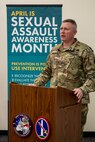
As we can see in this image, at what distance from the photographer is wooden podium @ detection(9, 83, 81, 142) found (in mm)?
2082

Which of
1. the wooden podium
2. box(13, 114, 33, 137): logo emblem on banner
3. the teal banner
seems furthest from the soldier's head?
the teal banner

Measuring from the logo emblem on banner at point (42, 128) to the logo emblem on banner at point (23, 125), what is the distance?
60 millimetres

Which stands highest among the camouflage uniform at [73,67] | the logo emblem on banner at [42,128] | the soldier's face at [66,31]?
the soldier's face at [66,31]

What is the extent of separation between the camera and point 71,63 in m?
2.65

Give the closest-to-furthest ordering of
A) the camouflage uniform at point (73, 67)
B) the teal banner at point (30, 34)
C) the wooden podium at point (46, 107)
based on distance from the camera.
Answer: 1. the wooden podium at point (46, 107)
2. the camouflage uniform at point (73, 67)
3. the teal banner at point (30, 34)

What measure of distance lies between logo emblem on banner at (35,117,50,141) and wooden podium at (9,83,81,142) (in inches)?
1.0

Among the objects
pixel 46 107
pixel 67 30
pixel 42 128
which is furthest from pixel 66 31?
pixel 42 128

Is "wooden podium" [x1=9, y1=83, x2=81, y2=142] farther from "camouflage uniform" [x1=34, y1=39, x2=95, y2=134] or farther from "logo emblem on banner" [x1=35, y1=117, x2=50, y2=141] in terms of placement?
"camouflage uniform" [x1=34, y1=39, x2=95, y2=134]

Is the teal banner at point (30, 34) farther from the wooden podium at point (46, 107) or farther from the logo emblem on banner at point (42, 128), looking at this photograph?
the logo emblem on banner at point (42, 128)

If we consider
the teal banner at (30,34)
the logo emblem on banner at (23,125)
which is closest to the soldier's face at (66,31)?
the logo emblem on banner at (23,125)

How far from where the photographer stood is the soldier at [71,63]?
8.64 ft

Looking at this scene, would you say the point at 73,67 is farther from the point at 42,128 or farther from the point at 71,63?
the point at 42,128

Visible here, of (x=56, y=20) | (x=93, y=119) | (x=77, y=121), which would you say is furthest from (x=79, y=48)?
(x=93, y=119)

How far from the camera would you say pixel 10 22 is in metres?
4.33
